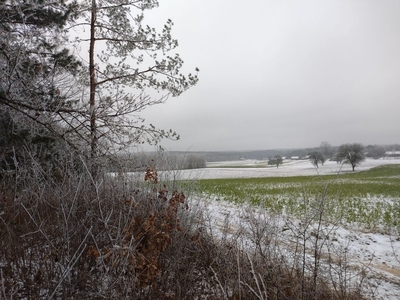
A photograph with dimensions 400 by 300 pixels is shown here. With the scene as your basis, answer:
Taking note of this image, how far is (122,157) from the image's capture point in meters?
5.06

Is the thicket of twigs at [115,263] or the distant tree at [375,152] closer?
the thicket of twigs at [115,263]

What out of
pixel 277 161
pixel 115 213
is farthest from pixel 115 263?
pixel 277 161

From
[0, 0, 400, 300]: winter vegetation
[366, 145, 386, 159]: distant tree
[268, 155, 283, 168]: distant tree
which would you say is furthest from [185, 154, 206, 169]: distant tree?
[366, 145, 386, 159]: distant tree

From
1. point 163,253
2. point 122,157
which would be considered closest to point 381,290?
point 163,253

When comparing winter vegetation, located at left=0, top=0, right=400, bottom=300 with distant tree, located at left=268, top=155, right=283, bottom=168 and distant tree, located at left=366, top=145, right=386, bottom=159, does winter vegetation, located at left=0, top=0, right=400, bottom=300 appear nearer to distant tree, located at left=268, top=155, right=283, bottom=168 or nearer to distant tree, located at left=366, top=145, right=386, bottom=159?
distant tree, located at left=268, top=155, right=283, bottom=168

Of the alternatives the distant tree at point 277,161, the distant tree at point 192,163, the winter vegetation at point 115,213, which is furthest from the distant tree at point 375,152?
the distant tree at point 192,163

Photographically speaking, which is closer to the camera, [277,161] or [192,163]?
[192,163]

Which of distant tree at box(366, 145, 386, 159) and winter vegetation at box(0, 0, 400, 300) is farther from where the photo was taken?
distant tree at box(366, 145, 386, 159)

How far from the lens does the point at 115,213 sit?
3.45 metres

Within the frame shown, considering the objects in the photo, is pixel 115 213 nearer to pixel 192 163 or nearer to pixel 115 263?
pixel 115 263

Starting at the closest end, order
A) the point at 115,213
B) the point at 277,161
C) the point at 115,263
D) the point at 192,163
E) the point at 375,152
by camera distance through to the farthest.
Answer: the point at 115,263, the point at 115,213, the point at 192,163, the point at 277,161, the point at 375,152

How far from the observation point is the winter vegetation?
2758 mm

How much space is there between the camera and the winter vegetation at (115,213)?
2758 millimetres

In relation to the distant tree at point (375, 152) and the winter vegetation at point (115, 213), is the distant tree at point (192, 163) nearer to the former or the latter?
the winter vegetation at point (115, 213)
